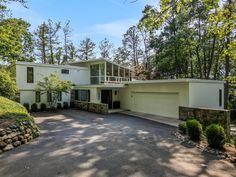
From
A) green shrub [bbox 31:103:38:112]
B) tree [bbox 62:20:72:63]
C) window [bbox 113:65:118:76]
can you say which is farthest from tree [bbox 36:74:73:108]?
tree [bbox 62:20:72:63]

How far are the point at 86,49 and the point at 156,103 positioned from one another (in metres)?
24.3

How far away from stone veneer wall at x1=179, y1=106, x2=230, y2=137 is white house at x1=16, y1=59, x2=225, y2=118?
0.70m

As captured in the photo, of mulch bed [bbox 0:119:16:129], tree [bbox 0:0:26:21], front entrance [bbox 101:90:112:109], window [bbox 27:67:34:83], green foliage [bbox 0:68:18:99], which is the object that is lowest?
mulch bed [bbox 0:119:16:129]

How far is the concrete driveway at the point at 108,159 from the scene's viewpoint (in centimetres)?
482

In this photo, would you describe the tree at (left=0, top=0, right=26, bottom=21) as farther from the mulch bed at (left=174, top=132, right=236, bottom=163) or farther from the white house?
the mulch bed at (left=174, top=132, right=236, bottom=163)

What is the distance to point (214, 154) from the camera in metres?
6.64

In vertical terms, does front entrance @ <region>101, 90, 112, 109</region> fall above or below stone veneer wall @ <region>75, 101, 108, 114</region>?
above

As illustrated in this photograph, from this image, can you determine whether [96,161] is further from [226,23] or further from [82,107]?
[82,107]

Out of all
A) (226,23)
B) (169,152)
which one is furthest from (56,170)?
(226,23)

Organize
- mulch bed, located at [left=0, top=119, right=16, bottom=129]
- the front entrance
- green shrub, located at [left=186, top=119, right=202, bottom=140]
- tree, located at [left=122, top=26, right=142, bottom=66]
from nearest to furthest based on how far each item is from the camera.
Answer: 1. mulch bed, located at [left=0, top=119, right=16, bottom=129]
2. green shrub, located at [left=186, top=119, right=202, bottom=140]
3. the front entrance
4. tree, located at [left=122, top=26, right=142, bottom=66]

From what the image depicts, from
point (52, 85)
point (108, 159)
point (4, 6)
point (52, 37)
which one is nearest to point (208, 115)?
point (108, 159)

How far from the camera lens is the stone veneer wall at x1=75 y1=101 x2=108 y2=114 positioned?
16303 millimetres

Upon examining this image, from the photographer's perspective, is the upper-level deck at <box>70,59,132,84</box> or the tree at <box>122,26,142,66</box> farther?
the tree at <box>122,26,142,66</box>

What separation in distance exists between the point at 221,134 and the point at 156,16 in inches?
208
